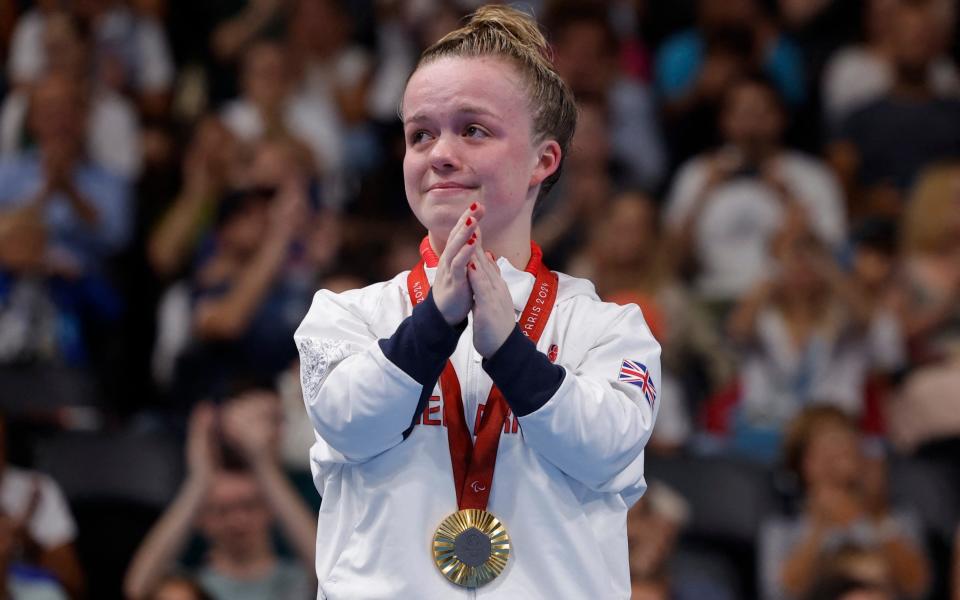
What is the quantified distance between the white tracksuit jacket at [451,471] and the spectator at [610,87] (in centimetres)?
619

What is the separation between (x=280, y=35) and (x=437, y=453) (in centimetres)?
689

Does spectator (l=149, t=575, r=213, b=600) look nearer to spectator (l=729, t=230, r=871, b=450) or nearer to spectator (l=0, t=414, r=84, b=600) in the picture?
A: spectator (l=0, t=414, r=84, b=600)

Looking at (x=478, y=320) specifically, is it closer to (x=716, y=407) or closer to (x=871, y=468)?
(x=871, y=468)

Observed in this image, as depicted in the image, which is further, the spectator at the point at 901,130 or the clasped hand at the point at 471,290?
the spectator at the point at 901,130

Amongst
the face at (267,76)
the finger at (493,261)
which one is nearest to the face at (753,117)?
the face at (267,76)

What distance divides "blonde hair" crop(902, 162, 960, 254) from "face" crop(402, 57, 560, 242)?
5650mm

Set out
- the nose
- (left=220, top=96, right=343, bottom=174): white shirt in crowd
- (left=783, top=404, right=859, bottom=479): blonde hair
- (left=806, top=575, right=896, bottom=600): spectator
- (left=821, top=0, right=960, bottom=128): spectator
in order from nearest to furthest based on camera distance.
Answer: the nose
(left=806, top=575, right=896, bottom=600): spectator
(left=783, top=404, right=859, bottom=479): blonde hair
(left=220, top=96, right=343, bottom=174): white shirt in crowd
(left=821, top=0, right=960, bottom=128): spectator

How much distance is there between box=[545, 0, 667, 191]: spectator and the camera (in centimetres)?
907

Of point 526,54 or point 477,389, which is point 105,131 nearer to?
point 526,54

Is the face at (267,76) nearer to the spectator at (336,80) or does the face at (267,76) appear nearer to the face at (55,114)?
the spectator at (336,80)

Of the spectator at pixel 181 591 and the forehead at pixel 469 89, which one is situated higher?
the forehead at pixel 469 89

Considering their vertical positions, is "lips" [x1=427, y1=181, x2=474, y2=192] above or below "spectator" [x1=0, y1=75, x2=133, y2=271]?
below

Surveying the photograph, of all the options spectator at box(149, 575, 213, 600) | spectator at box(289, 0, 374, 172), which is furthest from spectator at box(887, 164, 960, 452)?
spectator at box(149, 575, 213, 600)

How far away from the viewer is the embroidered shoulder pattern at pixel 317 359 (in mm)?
2779
